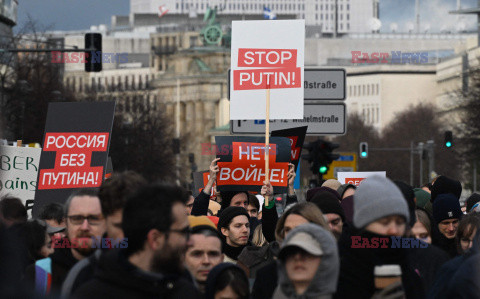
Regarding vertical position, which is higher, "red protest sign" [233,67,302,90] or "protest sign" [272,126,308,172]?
"red protest sign" [233,67,302,90]

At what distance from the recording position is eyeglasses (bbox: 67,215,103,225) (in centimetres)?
776

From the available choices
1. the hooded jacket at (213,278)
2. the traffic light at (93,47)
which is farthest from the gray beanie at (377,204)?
the traffic light at (93,47)

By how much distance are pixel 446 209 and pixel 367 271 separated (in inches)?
191

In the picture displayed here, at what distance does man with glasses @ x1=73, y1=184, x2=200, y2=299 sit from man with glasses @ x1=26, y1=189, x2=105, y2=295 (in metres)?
1.62

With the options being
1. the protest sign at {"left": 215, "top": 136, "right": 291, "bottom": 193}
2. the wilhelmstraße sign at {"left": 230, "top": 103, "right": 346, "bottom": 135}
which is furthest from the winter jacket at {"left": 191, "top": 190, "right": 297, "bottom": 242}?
the wilhelmstraße sign at {"left": 230, "top": 103, "right": 346, "bottom": 135}

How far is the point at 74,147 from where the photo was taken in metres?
13.2

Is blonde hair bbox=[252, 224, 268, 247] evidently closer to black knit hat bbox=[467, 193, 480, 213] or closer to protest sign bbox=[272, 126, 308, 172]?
black knit hat bbox=[467, 193, 480, 213]

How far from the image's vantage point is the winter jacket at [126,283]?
581 centimetres

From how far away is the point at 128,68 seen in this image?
176125 millimetres

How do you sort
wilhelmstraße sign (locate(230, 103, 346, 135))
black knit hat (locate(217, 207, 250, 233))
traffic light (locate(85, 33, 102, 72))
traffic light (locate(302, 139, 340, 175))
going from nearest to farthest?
black knit hat (locate(217, 207, 250, 233)) < wilhelmstraße sign (locate(230, 103, 346, 135)) < traffic light (locate(302, 139, 340, 175)) < traffic light (locate(85, 33, 102, 72))

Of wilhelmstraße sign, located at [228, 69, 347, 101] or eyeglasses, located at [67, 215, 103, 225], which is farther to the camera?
wilhelmstraße sign, located at [228, 69, 347, 101]

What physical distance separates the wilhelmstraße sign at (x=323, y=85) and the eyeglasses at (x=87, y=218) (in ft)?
34.2

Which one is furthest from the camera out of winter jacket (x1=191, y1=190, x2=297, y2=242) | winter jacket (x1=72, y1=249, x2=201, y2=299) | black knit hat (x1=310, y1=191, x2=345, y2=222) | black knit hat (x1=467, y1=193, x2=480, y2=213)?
black knit hat (x1=467, y1=193, x2=480, y2=213)

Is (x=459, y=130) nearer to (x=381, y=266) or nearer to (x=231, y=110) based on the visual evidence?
(x=231, y=110)
